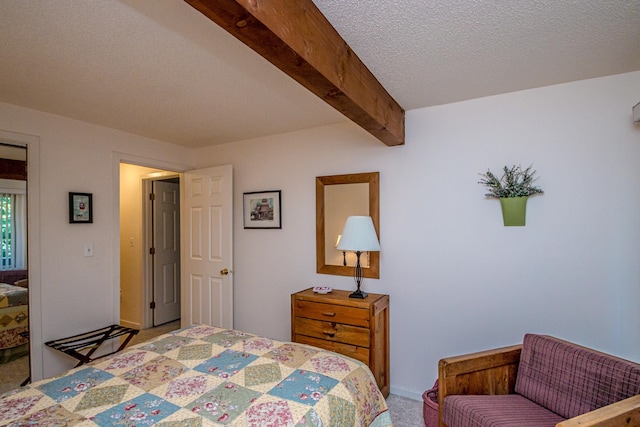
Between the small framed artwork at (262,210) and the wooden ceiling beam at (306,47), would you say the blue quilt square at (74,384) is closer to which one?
the wooden ceiling beam at (306,47)

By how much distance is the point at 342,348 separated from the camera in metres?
2.46

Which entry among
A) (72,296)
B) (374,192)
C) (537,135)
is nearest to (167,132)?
(72,296)

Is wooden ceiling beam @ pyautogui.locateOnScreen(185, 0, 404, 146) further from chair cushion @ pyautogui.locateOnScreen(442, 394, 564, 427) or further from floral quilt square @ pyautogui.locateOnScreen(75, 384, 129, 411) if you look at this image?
chair cushion @ pyautogui.locateOnScreen(442, 394, 564, 427)

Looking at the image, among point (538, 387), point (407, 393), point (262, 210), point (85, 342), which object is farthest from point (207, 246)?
point (538, 387)

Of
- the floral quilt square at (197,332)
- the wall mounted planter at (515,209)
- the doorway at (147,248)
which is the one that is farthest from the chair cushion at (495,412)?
the doorway at (147,248)

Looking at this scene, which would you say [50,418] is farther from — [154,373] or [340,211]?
[340,211]

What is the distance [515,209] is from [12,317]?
3.99 metres

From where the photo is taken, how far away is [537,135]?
7.19 feet

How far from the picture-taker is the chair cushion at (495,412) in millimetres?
1523

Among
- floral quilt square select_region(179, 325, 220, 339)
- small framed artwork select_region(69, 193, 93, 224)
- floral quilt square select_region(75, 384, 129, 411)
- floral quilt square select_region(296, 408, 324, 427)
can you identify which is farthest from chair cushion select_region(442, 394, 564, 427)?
small framed artwork select_region(69, 193, 93, 224)

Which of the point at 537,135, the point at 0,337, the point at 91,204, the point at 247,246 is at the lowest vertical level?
the point at 0,337

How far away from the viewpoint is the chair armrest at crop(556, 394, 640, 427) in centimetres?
121

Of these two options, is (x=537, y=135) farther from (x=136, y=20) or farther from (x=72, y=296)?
(x=72, y=296)

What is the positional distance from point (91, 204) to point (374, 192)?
2.49 m
